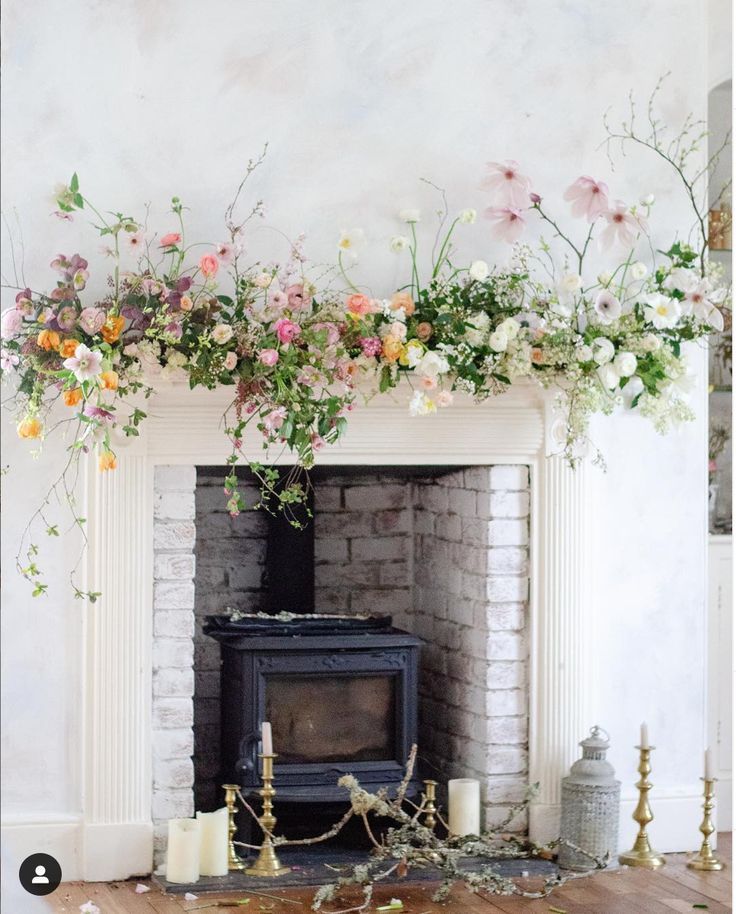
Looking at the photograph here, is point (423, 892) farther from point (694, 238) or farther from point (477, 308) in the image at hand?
point (694, 238)

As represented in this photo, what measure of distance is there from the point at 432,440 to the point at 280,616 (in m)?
0.73

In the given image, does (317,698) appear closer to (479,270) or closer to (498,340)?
(498,340)

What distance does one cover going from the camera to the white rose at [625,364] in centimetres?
372

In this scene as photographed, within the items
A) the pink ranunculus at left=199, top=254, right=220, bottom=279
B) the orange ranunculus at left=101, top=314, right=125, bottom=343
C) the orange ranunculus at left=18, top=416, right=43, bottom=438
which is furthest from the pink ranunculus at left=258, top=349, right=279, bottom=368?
the orange ranunculus at left=18, top=416, right=43, bottom=438

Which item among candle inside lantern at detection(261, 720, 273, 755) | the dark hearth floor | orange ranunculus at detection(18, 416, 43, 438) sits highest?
orange ranunculus at detection(18, 416, 43, 438)

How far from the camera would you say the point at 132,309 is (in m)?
3.50

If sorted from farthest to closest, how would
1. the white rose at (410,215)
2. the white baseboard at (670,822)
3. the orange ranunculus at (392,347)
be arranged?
the white baseboard at (670,822)
the white rose at (410,215)
the orange ranunculus at (392,347)

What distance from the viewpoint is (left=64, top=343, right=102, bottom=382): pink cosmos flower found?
3.28 m

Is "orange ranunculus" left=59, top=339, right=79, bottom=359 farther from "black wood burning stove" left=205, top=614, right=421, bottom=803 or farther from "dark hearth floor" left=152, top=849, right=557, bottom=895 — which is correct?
"dark hearth floor" left=152, top=849, right=557, bottom=895

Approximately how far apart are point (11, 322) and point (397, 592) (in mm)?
1772

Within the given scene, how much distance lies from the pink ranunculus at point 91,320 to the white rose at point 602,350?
138 centimetres

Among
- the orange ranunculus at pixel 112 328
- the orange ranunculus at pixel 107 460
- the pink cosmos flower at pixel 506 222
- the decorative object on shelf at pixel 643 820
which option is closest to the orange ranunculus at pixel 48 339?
the orange ranunculus at pixel 112 328

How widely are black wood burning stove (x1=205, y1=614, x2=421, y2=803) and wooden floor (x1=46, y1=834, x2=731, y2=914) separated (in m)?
0.40

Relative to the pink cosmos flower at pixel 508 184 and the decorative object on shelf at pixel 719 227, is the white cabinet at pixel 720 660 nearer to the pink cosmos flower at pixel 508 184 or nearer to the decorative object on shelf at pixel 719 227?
the decorative object on shelf at pixel 719 227
